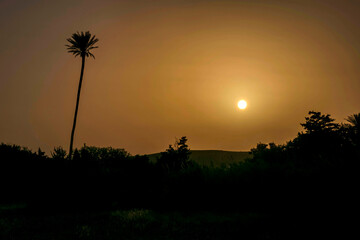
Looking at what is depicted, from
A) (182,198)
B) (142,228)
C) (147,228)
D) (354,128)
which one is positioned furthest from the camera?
(354,128)

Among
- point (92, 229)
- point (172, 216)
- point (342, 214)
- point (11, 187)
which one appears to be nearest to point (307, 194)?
point (342, 214)

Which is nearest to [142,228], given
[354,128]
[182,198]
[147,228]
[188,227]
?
[147,228]

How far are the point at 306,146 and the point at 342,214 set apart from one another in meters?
24.9

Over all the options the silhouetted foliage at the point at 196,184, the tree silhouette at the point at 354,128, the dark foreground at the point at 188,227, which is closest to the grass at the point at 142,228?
the dark foreground at the point at 188,227

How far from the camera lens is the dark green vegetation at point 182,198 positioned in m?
9.75

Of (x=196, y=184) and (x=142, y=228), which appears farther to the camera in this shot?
(x=196, y=184)

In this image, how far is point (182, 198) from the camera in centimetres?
1512

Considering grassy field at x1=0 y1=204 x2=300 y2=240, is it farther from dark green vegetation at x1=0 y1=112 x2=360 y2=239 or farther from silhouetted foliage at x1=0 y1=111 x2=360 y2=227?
silhouetted foliage at x1=0 y1=111 x2=360 y2=227

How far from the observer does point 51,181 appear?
1739cm

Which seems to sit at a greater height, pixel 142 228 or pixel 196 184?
pixel 196 184

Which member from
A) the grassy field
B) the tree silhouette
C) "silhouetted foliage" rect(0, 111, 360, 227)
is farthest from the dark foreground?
the tree silhouette

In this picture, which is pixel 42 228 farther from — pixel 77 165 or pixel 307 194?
pixel 307 194

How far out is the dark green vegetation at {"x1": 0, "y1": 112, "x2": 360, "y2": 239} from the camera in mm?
9750

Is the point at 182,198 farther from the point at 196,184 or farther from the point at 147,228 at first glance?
the point at 147,228
